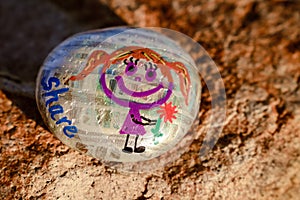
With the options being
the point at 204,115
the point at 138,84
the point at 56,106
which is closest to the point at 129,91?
the point at 138,84

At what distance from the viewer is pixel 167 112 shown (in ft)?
4.68

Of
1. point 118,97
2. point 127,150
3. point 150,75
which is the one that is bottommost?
point 127,150

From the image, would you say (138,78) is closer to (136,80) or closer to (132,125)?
(136,80)

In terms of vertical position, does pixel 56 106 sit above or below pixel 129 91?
below

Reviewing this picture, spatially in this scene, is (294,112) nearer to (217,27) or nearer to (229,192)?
(229,192)

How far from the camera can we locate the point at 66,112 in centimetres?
143

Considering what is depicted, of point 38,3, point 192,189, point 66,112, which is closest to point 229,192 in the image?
point 192,189

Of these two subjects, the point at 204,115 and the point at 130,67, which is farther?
the point at 204,115

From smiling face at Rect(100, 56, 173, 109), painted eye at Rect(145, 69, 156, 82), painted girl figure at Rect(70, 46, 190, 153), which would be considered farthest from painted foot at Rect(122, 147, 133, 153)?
painted eye at Rect(145, 69, 156, 82)

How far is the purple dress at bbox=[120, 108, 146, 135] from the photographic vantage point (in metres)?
1.39

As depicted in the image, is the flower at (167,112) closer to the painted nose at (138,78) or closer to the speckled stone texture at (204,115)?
the painted nose at (138,78)

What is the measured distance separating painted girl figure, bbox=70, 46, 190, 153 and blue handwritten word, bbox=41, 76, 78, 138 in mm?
77

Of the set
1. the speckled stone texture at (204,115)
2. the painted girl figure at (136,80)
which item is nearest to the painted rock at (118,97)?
the painted girl figure at (136,80)

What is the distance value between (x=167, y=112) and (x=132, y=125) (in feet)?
0.48
